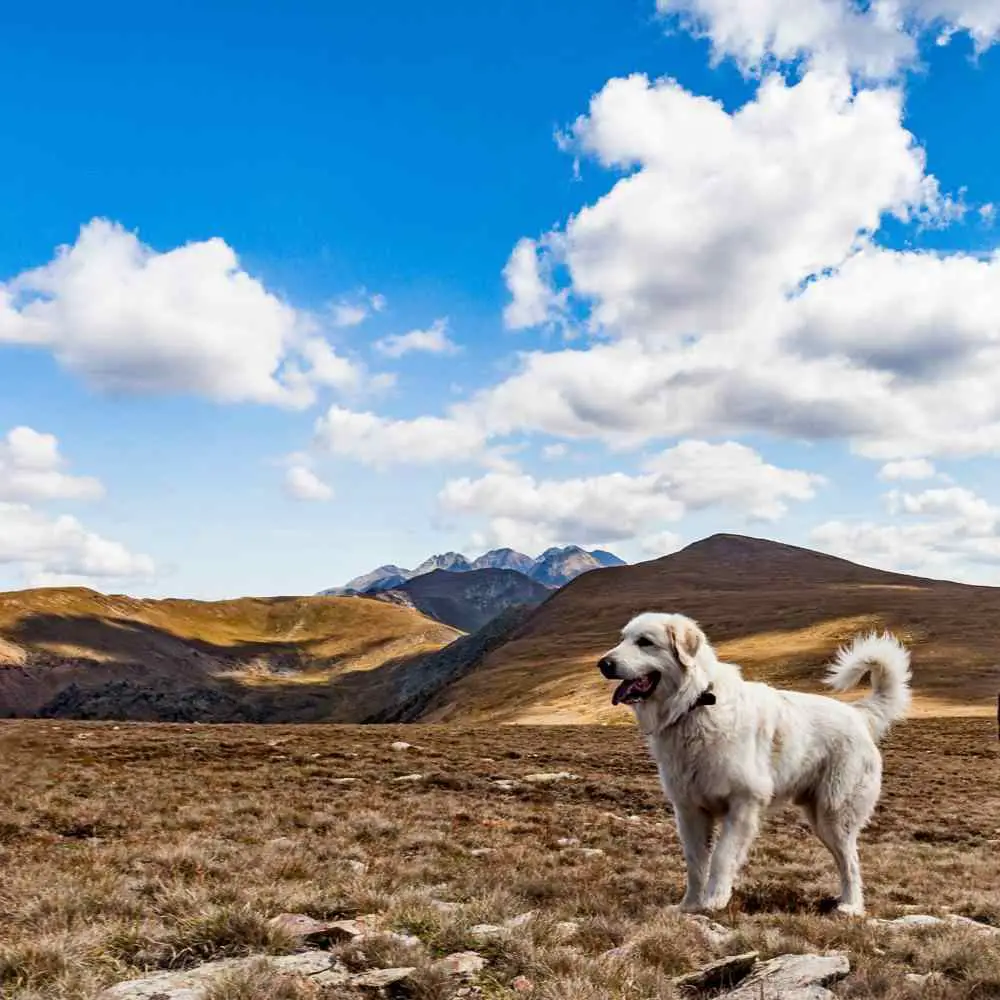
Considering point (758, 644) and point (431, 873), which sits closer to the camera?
point (431, 873)

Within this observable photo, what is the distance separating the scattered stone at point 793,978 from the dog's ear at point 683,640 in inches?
121

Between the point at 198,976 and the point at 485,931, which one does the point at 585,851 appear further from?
the point at 198,976

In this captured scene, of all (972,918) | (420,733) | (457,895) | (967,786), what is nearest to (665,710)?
(457,895)

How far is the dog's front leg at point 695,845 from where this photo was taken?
309 inches

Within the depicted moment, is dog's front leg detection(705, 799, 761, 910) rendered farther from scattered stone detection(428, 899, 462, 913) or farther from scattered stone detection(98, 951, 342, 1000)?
scattered stone detection(98, 951, 342, 1000)

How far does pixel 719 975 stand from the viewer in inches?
198

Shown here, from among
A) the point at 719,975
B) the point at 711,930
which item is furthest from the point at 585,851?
the point at 719,975

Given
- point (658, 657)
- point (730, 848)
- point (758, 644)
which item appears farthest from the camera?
point (758, 644)

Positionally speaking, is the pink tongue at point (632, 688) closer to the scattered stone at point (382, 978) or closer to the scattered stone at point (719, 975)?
the scattered stone at point (719, 975)

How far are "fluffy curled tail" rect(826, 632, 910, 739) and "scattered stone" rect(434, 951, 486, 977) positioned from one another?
6.03 metres

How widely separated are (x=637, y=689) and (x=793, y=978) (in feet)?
11.1

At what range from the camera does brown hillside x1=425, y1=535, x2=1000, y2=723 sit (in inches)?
2702

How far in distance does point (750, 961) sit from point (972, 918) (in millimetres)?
4870

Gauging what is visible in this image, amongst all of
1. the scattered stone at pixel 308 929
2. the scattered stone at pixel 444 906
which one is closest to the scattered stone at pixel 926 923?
the scattered stone at pixel 444 906
